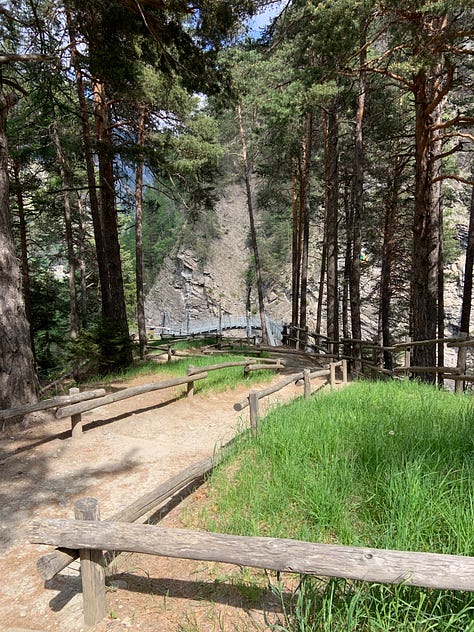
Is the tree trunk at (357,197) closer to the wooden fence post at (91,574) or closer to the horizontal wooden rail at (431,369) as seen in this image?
the horizontal wooden rail at (431,369)

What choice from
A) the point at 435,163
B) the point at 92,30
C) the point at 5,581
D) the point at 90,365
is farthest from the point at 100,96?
the point at 5,581

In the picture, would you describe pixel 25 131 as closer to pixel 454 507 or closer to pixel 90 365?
pixel 90 365

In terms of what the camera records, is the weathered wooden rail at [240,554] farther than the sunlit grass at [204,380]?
No

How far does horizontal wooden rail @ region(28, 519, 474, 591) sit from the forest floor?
522 mm

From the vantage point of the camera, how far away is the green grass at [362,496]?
196 centimetres

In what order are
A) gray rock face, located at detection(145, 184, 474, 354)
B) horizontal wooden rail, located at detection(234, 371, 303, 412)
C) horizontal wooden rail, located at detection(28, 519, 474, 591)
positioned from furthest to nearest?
gray rock face, located at detection(145, 184, 474, 354) → horizontal wooden rail, located at detection(234, 371, 303, 412) → horizontal wooden rail, located at detection(28, 519, 474, 591)

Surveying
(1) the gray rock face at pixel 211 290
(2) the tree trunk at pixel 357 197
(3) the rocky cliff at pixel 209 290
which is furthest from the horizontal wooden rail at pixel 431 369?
(3) the rocky cliff at pixel 209 290

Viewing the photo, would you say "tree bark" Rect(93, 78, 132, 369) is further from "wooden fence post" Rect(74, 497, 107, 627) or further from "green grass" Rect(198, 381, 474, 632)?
"wooden fence post" Rect(74, 497, 107, 627)

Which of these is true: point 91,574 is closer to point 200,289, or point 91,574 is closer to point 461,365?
point 461,365

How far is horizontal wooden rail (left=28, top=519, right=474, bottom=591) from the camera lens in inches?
68.4

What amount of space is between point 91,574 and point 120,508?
5.37 ft

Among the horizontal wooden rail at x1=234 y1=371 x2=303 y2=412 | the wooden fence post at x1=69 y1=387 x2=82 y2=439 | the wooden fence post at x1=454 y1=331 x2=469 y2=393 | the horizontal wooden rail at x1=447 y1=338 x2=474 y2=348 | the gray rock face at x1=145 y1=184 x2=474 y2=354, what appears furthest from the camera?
the gray rock face at x1=145 y1=184 x2=474 y2=354

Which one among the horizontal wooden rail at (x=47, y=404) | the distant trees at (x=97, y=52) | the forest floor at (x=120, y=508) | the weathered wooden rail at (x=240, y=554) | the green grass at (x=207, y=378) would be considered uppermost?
the distant trees at (x=97, y=52)

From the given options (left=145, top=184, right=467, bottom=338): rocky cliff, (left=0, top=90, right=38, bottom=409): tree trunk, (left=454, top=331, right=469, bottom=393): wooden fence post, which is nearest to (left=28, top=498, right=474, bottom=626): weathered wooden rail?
(left=0, top=90, right=38, bottom=409): tree trunk
